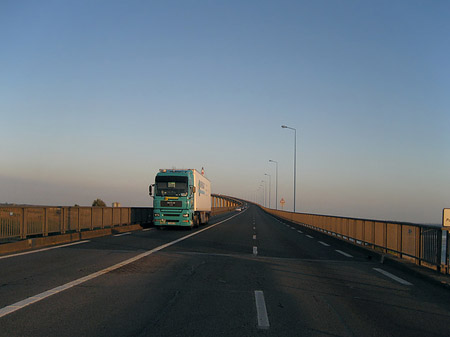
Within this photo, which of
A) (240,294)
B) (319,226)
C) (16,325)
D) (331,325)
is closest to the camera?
(16,325)

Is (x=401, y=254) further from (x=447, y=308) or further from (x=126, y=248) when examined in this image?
(x=126, y=248)

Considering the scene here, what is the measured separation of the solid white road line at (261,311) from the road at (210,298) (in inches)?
0.6

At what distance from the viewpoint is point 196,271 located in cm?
1066

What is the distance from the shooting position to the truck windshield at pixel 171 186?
90.3 feet

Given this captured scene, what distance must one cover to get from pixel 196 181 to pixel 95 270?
1973cm

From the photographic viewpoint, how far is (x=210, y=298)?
7648mm

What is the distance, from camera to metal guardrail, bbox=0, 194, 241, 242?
49.2ft

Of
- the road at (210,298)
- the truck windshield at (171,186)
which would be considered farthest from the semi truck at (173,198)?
the road at (210,298)

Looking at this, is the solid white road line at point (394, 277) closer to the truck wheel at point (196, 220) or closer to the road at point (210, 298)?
the road at point (210, 298)

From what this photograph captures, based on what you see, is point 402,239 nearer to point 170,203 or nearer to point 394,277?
point 394,277

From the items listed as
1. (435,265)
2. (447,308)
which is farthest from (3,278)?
(435,265)

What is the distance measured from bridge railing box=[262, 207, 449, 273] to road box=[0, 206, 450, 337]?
870 mm

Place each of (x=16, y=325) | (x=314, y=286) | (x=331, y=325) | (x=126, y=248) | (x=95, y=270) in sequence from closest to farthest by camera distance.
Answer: (x=16, y=325), (x=331, y=325), (x=314, y=286), (x=95, y=270), (x=126, y=248)

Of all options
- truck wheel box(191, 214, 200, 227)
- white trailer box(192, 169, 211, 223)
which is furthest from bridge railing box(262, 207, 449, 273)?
truck wheel box(191, 214, 200, 227)
